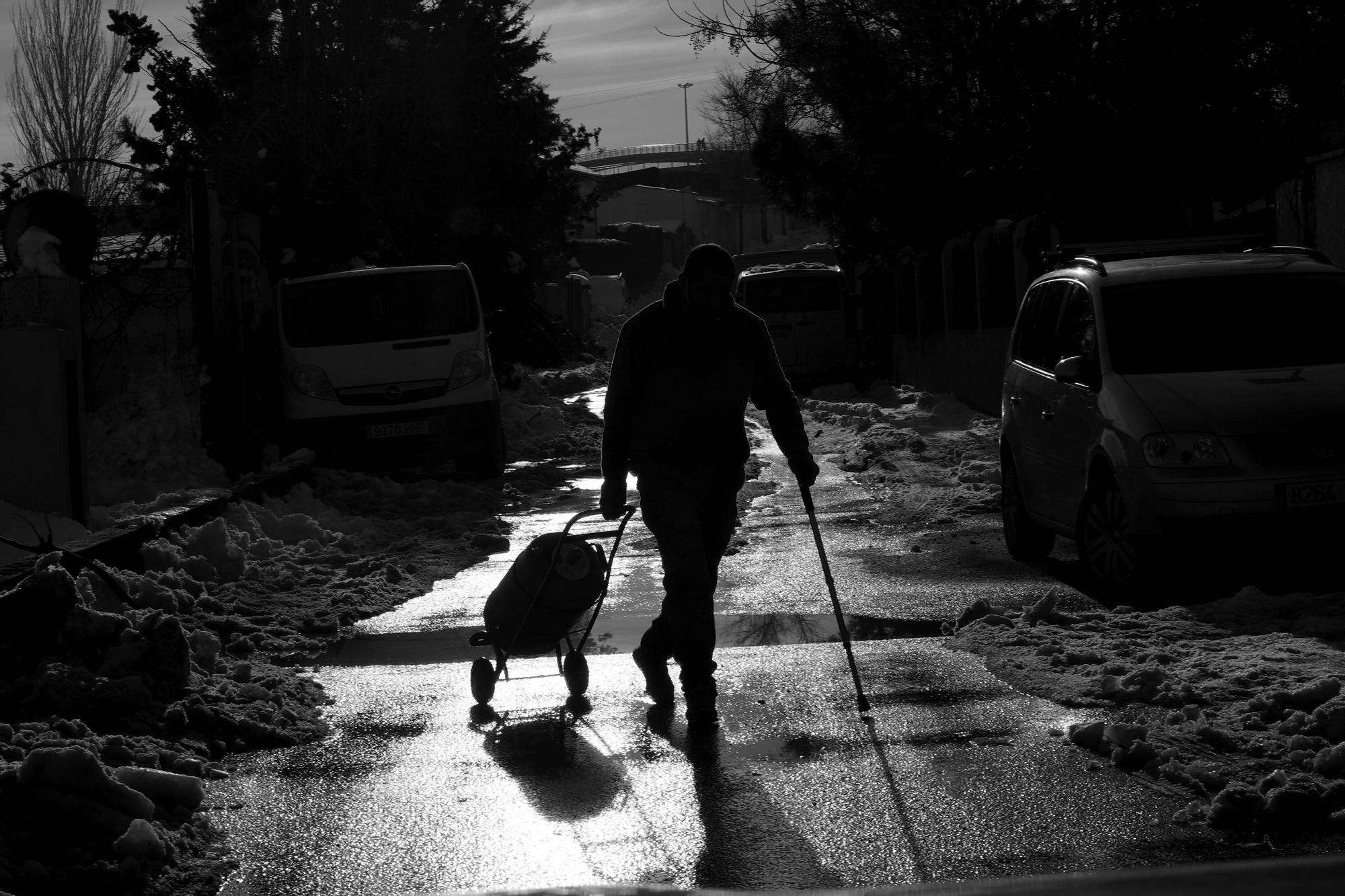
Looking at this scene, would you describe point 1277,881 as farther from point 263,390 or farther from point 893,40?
point 893,40

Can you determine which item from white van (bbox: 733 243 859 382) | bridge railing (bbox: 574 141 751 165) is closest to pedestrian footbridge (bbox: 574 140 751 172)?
bridge railing (bbox: 574 141 751 165)

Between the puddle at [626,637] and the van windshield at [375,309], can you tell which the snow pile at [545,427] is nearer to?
the van windshield at [375,309]

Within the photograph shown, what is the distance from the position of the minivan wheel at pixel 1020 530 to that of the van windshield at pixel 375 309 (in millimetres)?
7197

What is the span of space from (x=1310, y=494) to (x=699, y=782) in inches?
166

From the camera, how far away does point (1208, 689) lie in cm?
599

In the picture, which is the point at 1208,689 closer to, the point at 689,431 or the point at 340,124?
the point at 689,431

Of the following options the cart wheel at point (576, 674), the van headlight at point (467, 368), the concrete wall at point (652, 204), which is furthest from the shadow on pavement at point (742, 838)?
the concrete wall at point (652, 204)

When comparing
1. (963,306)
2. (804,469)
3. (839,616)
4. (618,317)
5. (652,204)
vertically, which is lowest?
(839,616)

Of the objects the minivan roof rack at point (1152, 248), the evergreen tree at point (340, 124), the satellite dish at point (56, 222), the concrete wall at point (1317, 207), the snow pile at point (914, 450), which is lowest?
the snow pile at point (914, 450)

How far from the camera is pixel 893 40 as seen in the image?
24.0 m

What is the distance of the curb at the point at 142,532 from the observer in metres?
7.66

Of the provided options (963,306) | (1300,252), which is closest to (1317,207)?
(1300,252)

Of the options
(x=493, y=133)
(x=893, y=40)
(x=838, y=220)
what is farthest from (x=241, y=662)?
(x=493, y=133)

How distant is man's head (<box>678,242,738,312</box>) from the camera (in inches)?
243
